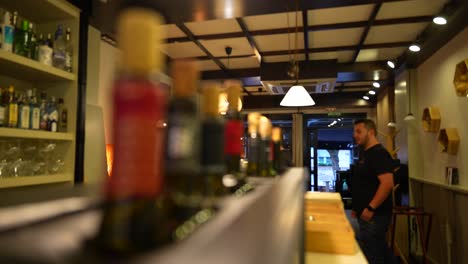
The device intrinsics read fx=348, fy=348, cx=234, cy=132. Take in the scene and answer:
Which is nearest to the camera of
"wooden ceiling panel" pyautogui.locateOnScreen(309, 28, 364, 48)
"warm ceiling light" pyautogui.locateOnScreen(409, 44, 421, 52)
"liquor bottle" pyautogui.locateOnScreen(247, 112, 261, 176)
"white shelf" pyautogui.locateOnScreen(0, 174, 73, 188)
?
"liquor bottle" pyautogui.locateOnScreen(247, 112, 261, 176)

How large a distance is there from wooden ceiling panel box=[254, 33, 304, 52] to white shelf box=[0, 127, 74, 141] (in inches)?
113

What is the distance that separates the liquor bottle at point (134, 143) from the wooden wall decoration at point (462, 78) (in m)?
3.82

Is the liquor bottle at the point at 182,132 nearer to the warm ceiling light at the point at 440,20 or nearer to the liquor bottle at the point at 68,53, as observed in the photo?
the liquor bottle at the point at 68,53

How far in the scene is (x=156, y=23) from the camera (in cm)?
32

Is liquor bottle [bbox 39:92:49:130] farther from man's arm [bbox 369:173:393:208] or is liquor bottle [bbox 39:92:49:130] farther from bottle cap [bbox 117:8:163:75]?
man's arm [bbox 369:173:393:208]

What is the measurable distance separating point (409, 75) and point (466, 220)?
2524mm

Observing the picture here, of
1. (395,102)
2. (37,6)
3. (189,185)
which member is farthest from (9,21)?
(395,102)

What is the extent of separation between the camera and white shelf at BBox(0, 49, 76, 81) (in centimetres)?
195

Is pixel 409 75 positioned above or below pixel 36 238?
above

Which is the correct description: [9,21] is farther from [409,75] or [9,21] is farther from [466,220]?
[409,75]

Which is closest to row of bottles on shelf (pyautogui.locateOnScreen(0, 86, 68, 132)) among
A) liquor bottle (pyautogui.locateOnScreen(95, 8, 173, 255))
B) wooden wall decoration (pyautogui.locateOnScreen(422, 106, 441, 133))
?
liquor bottle (pyautogui.locateOnScreen(95, 8, 173, 255))

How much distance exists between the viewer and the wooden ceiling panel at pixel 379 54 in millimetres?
5106

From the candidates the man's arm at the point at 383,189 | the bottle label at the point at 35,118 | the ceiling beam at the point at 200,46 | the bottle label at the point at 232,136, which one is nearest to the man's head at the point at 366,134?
the man's arm at the point at 383,189

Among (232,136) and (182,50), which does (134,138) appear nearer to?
(232,136)
